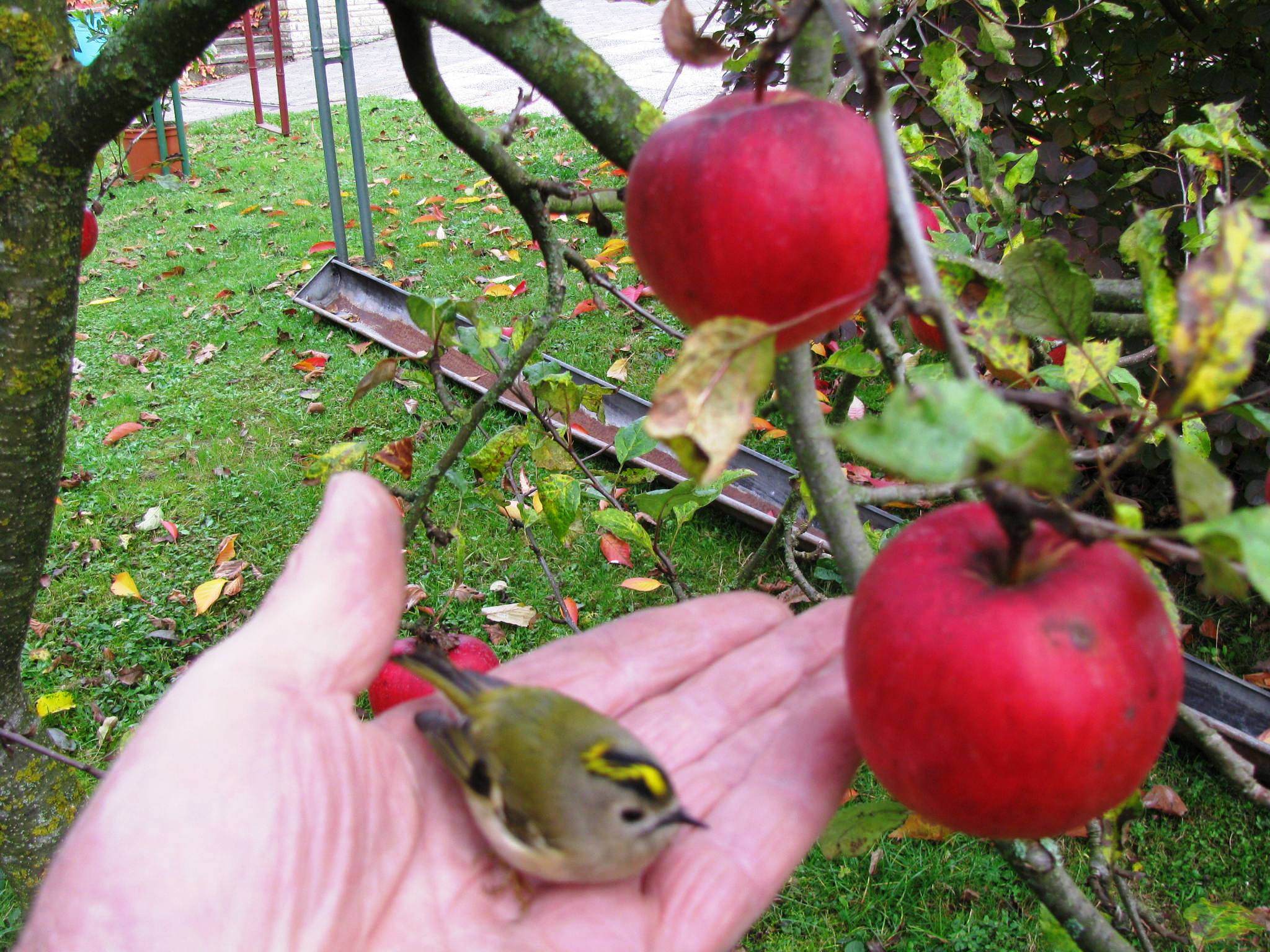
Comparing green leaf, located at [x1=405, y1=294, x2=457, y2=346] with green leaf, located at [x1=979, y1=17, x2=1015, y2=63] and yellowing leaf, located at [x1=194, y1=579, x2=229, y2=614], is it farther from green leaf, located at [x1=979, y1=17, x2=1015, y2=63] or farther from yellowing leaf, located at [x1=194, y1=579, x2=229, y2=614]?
yellowing leaf, located at [x1=194, y1=579, x2=229, y2=614]

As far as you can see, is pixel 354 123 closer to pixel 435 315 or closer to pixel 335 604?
pixel 435 315

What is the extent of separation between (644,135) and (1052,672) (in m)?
0.77

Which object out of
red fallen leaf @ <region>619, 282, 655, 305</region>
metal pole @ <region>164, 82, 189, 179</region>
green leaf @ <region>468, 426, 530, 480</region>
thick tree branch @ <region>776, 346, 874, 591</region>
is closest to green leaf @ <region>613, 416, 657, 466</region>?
green leaf @ <region>468, 426, 530, 480</region>

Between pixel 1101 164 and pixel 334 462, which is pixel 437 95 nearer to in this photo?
pixel 334 462

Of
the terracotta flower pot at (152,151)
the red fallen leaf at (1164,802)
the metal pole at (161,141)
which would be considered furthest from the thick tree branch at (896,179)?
the terracotta flower pot at (152,151)

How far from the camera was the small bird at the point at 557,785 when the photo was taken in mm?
1256

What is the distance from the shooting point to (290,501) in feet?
13.1

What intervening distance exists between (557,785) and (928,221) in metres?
1.28

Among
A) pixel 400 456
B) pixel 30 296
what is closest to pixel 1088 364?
pixel 400 456

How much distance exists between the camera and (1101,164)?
3.20m

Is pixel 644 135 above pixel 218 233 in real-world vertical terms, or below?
above

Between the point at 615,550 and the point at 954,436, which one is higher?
the point at 954,436

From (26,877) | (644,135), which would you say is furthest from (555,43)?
(26,877)

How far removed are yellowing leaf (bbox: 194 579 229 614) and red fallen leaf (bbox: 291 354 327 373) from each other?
177cm
